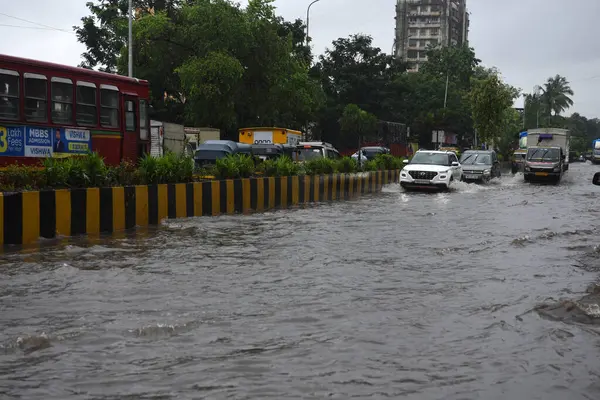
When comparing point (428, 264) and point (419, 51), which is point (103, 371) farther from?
point (419, 51)

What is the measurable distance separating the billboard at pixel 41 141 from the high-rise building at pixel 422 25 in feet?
374

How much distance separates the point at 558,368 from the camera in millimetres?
4746

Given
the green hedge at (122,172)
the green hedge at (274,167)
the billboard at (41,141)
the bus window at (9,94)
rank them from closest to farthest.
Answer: the green hedge at (122,172)
the bus window at (9,94)
the billboard at (41,141)
the green hedge at (274,167)

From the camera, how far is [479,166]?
3083 cm

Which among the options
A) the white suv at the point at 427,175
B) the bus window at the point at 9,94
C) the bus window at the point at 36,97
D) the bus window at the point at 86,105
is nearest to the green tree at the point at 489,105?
the white suv at the point at 427,175

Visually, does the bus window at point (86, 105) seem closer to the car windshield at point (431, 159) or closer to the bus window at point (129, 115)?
the bus window at point (129, 115)

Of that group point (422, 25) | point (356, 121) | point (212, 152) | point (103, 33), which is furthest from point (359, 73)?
point (422, 25)

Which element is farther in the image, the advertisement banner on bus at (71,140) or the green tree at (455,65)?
the green tree at (455,65)

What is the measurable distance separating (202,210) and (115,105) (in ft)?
18.8

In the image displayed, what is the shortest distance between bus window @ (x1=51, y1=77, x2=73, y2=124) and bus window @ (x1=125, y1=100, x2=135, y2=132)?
2.25 meters

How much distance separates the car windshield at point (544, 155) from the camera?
33.3 meters

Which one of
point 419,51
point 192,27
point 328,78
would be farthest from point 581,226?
point 419,51

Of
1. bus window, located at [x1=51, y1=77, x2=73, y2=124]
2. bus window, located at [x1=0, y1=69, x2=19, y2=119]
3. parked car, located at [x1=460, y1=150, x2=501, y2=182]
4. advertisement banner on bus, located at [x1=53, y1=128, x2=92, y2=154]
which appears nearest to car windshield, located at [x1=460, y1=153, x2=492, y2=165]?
parked car, located at [x1=460, y1=150, x2=501, y2=182]

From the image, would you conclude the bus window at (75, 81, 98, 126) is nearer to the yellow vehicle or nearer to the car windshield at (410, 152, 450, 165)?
the car windshield at (410, 152, 450, 165)
